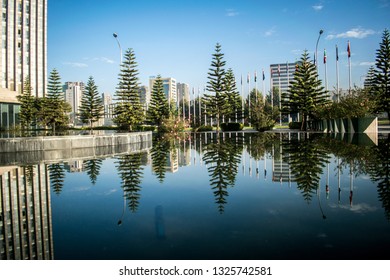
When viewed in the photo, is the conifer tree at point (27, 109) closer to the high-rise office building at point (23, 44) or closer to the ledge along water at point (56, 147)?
the high-rise office building at point (23, 44)

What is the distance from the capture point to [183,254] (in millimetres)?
3191

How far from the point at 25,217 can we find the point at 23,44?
63.3 m

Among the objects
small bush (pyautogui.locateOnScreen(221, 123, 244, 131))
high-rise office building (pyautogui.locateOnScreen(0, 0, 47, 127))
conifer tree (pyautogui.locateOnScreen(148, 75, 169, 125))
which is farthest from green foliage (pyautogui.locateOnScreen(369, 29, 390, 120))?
high-rise office building (pyautogui.locateOnScreen(0, 0, 47, 127))

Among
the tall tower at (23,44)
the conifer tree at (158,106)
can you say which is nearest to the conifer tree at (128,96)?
the conifer tree at (158,106)

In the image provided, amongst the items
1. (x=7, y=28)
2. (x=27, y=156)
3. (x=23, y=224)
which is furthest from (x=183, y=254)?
(x=7, y=28)

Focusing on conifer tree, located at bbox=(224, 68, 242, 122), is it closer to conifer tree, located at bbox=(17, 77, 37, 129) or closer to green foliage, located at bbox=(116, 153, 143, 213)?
conifer tree, located at bbox=(17, 77, 37, 129)

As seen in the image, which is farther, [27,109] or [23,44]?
[23,44]

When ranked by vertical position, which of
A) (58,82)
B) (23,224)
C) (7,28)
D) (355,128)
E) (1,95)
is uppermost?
(7,28)

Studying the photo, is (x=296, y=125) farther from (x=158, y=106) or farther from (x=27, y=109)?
(x=27, y=109)

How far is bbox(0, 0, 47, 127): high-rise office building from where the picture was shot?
180 feet

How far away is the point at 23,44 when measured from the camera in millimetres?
58469

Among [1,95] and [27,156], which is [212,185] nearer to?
[27,156]

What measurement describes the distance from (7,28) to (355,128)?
56.1m

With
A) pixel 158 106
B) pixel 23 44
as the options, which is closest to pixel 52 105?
pixel 158 106
